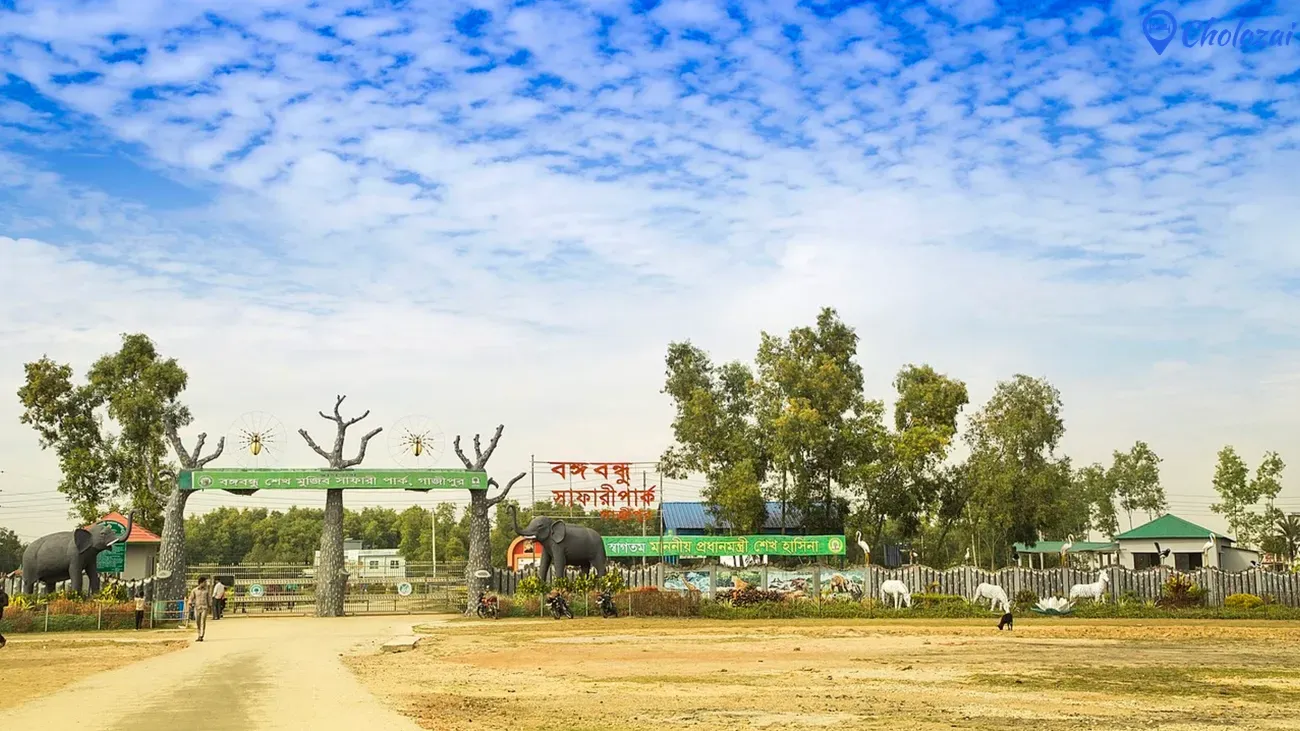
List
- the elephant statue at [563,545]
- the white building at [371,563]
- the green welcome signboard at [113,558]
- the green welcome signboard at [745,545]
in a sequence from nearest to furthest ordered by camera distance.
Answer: the green welcome signboard at [113,558] → the elephant statue at [563,545] → the green welcome signboard at [745,545] → the white building at [371,563]

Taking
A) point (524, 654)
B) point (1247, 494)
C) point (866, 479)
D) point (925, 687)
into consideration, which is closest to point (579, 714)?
point (925, 687)

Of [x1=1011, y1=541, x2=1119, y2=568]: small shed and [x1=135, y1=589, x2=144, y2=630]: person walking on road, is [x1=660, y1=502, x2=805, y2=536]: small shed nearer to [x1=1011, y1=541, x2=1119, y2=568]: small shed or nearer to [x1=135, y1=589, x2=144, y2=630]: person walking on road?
[x1=1011, y1=541, x2=1119, y2=568]: small shed

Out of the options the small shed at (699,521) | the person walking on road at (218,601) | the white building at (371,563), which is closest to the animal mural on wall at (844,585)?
the white building at (371,563)

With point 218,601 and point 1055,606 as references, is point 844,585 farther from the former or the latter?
point 218,601

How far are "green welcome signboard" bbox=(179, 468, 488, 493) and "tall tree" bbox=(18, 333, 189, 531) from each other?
47.9ft

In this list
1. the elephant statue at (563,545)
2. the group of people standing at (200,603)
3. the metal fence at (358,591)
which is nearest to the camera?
the group of people standing at (200,603)

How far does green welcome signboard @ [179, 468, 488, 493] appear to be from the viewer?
136ft

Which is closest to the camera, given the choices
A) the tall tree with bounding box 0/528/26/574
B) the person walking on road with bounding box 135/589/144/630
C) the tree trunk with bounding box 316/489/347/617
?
the person walking on road with bounding box 135/589/144/630

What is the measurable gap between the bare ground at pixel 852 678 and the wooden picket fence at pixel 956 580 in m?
8.32

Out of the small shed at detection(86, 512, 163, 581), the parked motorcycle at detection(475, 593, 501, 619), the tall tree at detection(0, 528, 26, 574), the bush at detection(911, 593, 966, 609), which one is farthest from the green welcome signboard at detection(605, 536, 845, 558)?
the tall tree at detection(0, 528, 26, 574)

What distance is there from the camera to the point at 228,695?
17.8 metres

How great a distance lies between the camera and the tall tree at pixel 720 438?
184ft

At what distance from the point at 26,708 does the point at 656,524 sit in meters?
59.8

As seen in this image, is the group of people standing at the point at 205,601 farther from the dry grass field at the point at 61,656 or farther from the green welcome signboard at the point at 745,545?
the green welcome signboard at the point at 745,545
